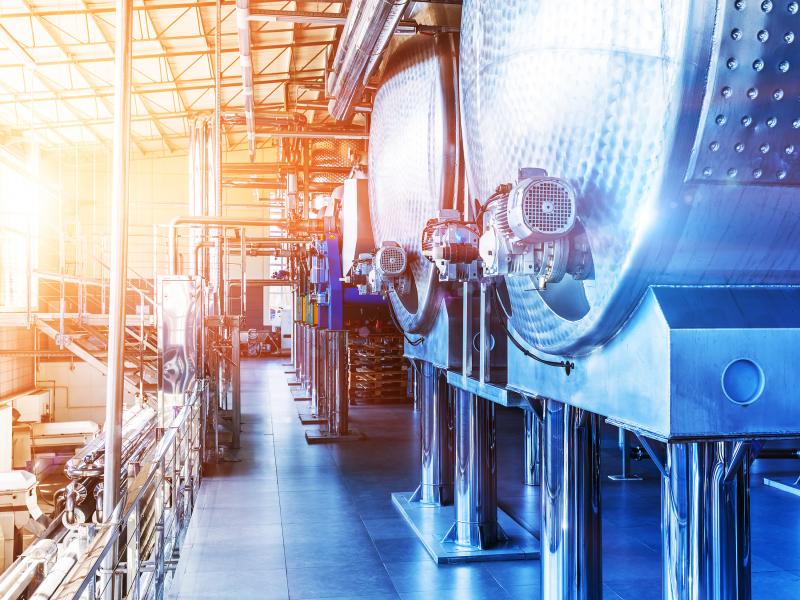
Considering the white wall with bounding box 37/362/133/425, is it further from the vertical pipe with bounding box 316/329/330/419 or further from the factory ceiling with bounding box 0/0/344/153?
the vertical pipe with bounding box 316/329/330/419

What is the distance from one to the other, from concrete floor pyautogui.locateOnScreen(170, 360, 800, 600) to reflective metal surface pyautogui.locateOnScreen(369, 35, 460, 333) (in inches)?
65.3

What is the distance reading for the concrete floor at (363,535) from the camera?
444 cm

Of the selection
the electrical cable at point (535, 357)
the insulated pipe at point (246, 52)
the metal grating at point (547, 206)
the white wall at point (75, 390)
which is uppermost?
the insulated pipe at point (246, 52)

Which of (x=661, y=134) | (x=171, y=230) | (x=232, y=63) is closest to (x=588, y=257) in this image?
(x=661, y=134)

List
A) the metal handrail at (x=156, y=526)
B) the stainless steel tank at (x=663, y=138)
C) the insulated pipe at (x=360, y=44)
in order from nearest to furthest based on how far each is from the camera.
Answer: the stainless steel tank at (x=663, y=138) < the metal handrail at (x=156, y=526) < the insulated pipe at (x=360, y=44)

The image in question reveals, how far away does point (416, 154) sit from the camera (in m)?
4.41

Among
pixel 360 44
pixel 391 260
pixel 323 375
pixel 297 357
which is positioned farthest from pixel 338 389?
pixel 297 357

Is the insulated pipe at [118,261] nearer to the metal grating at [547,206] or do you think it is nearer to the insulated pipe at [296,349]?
the metal grating at [547,206]

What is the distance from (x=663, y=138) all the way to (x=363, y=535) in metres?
4.40

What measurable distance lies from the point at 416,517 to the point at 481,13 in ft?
13.4

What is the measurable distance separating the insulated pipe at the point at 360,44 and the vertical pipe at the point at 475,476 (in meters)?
2.46

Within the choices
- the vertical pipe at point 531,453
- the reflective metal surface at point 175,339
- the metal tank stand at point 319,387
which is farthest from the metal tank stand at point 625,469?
the metal tank stand at point 319,387

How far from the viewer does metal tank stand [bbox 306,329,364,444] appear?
30.5 feet

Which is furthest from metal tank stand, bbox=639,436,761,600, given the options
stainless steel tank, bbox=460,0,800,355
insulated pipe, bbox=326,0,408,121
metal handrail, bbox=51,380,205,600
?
insulated pipe, bbox=326,0,408,121
